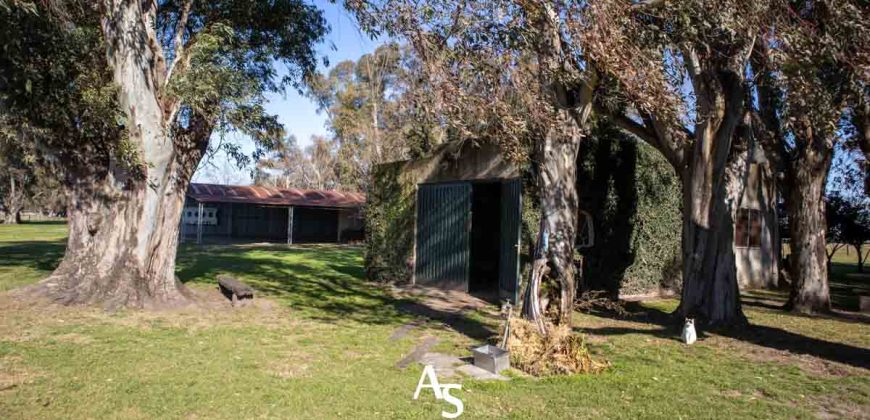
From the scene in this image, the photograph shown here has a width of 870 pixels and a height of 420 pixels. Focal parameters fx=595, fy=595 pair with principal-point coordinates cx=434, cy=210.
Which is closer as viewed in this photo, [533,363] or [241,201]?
[533,363]

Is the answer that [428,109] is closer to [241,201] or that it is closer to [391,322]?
[391,322]

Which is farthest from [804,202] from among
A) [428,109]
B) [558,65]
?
[428,109]

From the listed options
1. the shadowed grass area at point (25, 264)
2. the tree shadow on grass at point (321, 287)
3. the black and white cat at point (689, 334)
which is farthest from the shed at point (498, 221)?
the shadowed grass area at point (25, 264)

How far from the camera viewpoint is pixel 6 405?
475cm

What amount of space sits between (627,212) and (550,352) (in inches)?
264

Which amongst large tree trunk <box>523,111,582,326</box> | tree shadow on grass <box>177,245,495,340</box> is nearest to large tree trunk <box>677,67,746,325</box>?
large tree trunk <box>523,111,582,326</box>

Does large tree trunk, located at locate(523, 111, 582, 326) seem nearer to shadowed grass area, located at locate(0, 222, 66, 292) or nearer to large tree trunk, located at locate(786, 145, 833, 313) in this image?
large tree trunk, located at locate(786, 145, 833, 313)

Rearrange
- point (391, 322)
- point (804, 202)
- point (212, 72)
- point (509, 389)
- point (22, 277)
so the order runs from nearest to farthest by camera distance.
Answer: point (509, 389) → point (391, 322) → point (212, 72) → point (804, 202) → point (22, 277)

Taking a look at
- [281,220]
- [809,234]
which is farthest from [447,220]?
[281,220]

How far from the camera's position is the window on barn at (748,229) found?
15.5 meters

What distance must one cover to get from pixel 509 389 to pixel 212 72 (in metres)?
7.32

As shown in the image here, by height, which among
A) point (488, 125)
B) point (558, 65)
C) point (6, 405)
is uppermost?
point (558, 65)

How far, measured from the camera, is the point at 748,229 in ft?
51.2

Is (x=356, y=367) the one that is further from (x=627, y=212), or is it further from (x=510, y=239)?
(x=627, y=212)
